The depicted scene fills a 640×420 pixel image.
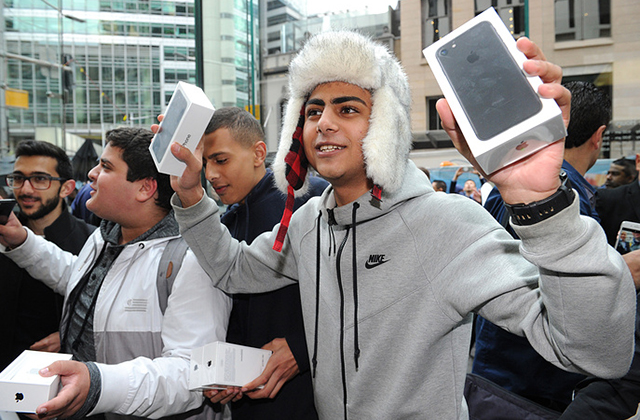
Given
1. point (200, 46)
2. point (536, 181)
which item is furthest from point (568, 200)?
point (200, 46)

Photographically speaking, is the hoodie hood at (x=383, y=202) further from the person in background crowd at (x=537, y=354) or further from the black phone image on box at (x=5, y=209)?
the black phone image on box at (x=5, y=209)

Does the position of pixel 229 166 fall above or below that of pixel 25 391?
above

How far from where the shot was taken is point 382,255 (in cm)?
148

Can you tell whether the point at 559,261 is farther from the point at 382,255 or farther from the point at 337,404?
the point at 337,404

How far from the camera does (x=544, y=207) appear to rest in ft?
3.13

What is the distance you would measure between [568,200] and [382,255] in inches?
24.9

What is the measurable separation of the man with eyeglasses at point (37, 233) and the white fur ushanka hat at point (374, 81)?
195cm

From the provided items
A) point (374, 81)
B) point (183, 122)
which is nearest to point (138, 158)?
point (183, 122)

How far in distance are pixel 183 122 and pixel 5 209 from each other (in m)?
1.38

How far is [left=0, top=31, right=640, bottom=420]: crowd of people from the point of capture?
1.00 meters

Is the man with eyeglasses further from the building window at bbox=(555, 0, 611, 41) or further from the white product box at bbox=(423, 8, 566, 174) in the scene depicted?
the building window at bbox=(555, 0, 611, 41)

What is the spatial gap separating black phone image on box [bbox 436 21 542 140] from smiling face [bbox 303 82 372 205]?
531 millimetres

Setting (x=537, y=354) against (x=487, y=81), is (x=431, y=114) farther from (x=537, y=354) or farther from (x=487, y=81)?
(x=487, y=81)

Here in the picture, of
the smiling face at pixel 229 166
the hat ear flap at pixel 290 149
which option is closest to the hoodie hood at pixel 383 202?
the hat ear flap at pixel 290 149
